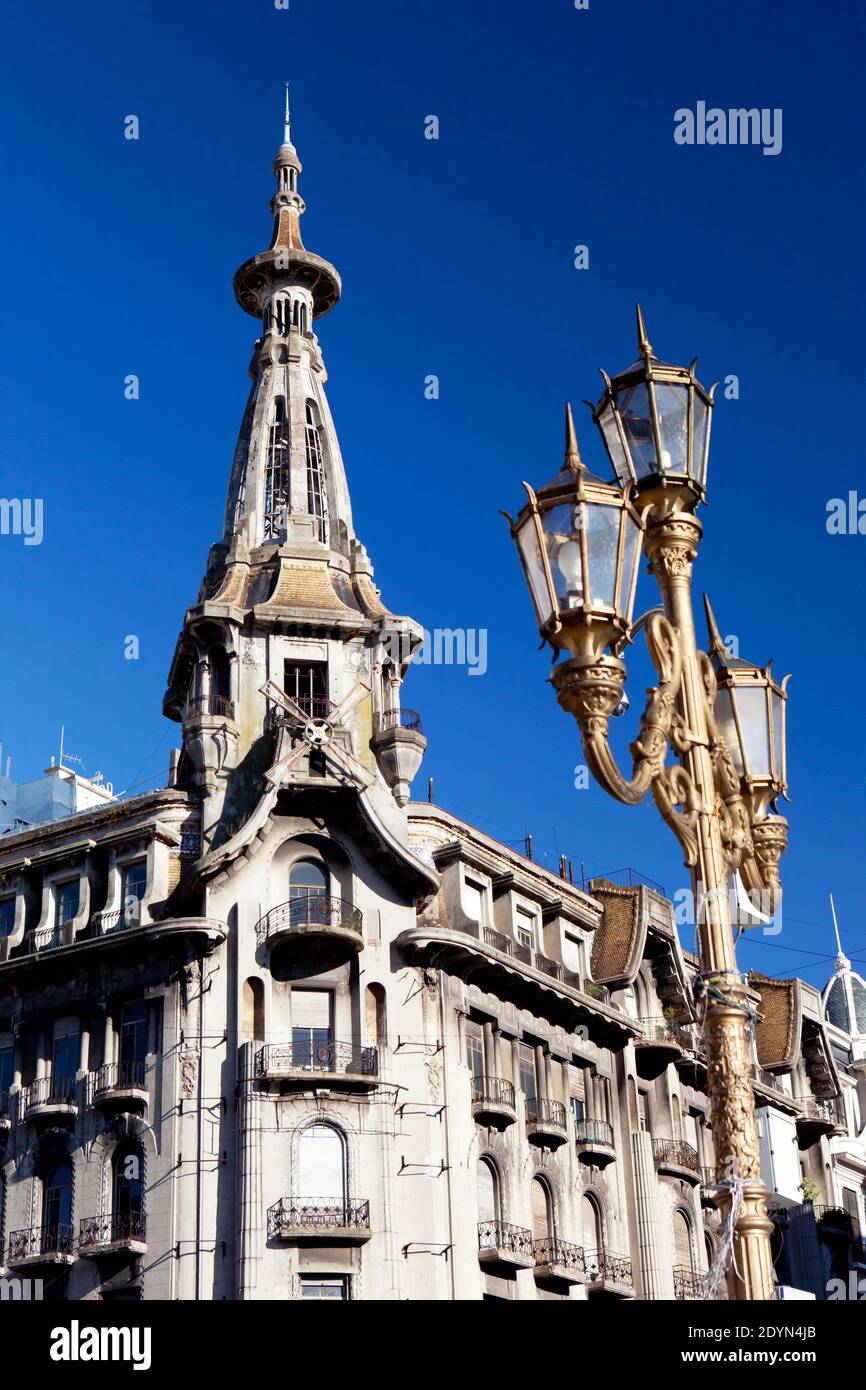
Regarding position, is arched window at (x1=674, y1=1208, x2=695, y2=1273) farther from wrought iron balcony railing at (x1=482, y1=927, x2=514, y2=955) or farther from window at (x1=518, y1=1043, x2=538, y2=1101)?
wrought iron balcony railing at (x1=482, y1=927, x2=514, y2=955)

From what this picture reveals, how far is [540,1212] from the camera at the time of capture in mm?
52375

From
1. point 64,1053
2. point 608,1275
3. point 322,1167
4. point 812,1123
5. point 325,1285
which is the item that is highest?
point 812,1123

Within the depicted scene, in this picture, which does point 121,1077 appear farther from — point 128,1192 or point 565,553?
point 565,553

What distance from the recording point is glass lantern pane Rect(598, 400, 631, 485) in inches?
691

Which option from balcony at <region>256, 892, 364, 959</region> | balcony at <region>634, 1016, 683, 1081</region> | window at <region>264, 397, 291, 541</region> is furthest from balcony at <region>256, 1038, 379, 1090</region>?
window at <region>264, 397, 291, 541</region>

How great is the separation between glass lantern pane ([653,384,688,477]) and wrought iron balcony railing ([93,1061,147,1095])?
35.4 m

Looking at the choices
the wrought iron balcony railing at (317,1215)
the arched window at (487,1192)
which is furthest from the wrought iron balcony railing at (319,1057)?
the arched window at (487,1192)

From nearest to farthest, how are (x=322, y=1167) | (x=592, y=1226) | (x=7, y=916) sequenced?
1. (x=322, y=1167)
2. (x=592, y=1226)
3. (x=7, y=916)

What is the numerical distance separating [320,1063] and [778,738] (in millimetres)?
32865

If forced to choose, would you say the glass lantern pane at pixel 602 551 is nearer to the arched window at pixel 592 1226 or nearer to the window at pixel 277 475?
the arched window at pixel 592 1226

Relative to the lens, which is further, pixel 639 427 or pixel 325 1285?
pixel 325 1285

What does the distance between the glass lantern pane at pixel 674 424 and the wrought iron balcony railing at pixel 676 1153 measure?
44677mm

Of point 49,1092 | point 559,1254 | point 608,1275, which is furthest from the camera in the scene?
point 608,1275

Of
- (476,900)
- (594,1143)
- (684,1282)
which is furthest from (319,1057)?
(684,1282)
